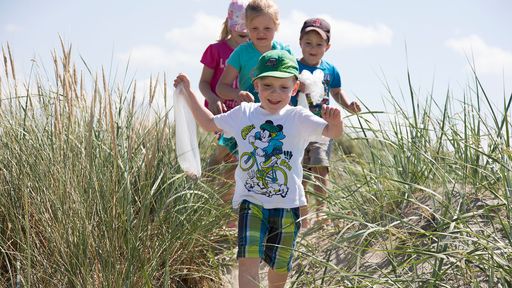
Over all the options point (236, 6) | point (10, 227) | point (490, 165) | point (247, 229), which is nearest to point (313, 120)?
point (247, 229)

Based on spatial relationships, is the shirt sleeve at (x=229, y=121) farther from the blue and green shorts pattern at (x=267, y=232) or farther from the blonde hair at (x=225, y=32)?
the blonde hair at (x=225, y=32)

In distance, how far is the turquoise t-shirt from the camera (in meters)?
5.14

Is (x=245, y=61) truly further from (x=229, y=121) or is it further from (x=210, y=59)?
(x=229, y=121)

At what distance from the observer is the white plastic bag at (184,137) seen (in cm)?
425

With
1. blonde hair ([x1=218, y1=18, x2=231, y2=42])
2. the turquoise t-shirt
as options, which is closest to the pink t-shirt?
blonde hair ([x1=218, y1=18, x2=231, y2=42])

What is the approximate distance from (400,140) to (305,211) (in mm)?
Answer: 868

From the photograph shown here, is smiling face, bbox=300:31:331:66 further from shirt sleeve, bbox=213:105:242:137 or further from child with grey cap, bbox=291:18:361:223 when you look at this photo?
shirt sleeve, bbox=213:105:242:137

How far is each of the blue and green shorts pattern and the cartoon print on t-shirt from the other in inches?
3.6

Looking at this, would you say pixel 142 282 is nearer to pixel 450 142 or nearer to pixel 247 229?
pixel 247 229

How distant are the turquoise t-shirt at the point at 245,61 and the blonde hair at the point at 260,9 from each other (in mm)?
184

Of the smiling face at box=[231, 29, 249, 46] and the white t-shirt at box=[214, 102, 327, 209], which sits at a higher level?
the smiling face at box=[231, 29, 249, 46]

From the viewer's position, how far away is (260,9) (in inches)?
197

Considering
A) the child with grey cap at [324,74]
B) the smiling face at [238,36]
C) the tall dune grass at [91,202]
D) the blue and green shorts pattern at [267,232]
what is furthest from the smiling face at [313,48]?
the blue and green shorts pattern at [267,232]

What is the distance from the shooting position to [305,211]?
519 cm
